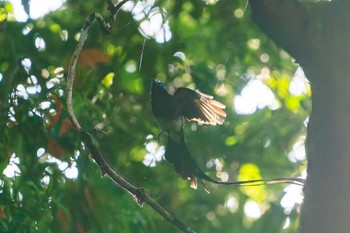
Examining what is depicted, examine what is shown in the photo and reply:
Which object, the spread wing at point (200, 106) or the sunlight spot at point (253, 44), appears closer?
the spread wing at point (200, 106)

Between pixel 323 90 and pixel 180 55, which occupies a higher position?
pixel 323 90

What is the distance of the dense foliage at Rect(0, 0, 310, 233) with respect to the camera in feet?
8.84

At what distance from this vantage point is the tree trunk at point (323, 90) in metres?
1.62

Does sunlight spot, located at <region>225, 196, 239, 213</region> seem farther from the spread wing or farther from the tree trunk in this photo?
the tree trunk

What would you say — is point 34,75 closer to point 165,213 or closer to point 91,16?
point 91,16

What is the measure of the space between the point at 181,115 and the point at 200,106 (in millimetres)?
160

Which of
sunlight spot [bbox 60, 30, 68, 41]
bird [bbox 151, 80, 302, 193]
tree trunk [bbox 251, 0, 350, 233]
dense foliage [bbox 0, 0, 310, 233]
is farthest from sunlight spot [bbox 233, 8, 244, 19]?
tree trunk [bbox 251, 0, 350, 233]

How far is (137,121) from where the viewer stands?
128 inches

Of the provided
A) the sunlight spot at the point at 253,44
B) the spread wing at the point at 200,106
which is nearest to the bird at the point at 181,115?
the spread wing at the point at 200,106

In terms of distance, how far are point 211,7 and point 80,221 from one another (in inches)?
44.7

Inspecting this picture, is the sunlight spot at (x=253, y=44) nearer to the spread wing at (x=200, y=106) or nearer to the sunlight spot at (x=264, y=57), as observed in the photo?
the sunlight spot at (x=264, y=57)

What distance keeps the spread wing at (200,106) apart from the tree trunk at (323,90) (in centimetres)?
88

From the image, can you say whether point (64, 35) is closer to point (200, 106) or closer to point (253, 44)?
point (200, 106)

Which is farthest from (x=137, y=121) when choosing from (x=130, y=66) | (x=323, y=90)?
(x=323, y=90)
